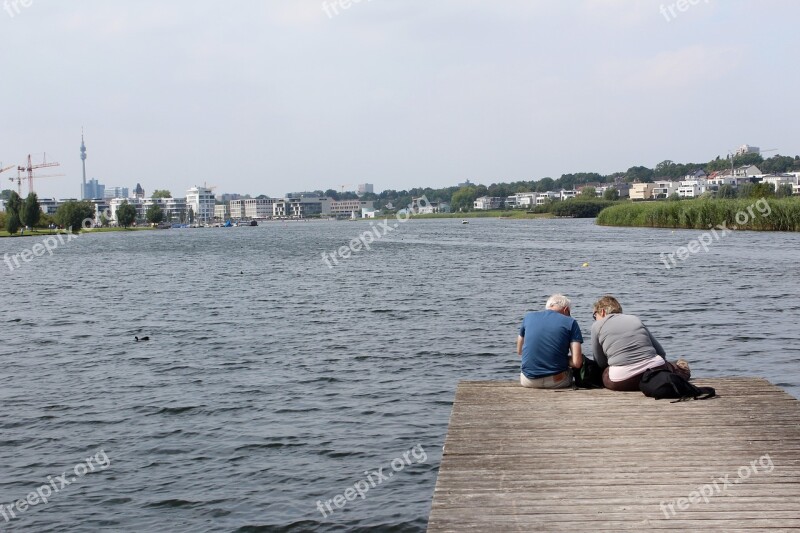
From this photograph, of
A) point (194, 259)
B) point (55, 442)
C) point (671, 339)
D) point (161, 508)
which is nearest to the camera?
point (161, 508)

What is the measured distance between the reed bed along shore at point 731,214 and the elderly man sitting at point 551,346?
8447cm

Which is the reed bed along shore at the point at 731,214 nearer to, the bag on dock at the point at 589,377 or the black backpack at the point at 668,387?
the bag on dock at the point at 589,377

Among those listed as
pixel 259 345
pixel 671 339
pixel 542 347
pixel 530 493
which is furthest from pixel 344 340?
pixel 530 493

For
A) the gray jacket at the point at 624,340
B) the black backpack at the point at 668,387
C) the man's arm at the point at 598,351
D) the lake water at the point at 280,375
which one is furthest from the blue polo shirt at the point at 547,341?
the lake water at the point at 280,375

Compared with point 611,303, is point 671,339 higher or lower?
lower

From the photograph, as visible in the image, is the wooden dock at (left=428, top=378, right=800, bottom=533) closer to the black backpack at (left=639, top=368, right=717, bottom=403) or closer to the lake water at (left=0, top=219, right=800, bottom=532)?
the black backpack at (left=639, top=368, right=717, bottom=403)

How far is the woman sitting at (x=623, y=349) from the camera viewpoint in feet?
41.9

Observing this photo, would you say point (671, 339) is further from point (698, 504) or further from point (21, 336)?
point (21, 336)

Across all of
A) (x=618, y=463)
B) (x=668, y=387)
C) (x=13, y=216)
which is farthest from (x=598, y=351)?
(x=13, y=216)

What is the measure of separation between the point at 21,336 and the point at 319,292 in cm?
1714

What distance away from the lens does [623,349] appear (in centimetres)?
1286

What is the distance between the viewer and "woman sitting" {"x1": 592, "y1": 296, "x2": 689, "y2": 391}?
41.9 ft

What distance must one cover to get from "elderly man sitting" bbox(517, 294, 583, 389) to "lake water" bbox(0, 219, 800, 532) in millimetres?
2313

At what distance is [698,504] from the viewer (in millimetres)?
8336
